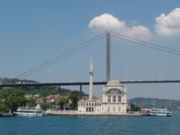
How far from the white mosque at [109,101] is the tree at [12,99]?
837 cm

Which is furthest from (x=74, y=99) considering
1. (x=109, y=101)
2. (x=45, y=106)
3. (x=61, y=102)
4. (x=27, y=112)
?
(x=27, y=112)

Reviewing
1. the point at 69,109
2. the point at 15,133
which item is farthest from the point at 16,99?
the point at 15,133

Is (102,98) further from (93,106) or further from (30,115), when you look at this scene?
(30,115)

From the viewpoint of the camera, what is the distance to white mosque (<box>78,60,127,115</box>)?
7019 centimetres

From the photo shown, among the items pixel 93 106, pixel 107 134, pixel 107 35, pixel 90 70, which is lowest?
pixel 107 134

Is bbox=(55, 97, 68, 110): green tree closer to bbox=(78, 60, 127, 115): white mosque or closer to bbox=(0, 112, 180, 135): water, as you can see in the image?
bbox=(78, 60, 127, 115): white mosque

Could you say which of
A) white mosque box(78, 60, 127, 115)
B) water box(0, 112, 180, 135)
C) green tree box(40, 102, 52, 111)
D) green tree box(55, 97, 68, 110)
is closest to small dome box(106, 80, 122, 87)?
white mosque box(78, 60, 127, 115)

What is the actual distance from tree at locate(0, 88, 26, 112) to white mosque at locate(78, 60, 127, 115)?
330 inches

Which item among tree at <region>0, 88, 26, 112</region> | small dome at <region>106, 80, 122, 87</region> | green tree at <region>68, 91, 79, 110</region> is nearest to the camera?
tree at <region>0, 88, 26, 112</region>

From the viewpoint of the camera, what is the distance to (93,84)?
7256cm

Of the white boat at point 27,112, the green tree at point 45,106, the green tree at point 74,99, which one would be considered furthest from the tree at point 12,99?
the green tree at point 74,99

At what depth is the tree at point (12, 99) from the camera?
224 ft

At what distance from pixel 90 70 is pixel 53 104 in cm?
1110

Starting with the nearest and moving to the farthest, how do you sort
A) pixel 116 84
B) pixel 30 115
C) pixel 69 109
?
pixel 30 115
pixel 116 84
pixel 69 109
